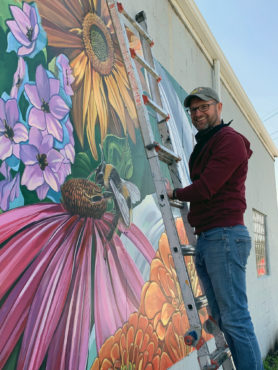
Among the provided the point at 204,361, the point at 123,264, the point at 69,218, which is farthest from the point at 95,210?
the point at 204,361

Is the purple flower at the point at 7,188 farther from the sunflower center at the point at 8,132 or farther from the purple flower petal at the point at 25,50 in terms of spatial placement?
the purple flower petal at the point at 25,50

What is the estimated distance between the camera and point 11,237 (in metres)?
1.60

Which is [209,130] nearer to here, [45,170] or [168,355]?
[45,170]

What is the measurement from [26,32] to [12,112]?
1.40 feet

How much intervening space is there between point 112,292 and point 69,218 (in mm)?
571

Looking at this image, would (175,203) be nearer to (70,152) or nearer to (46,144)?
(70,152)

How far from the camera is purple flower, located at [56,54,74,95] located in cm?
205

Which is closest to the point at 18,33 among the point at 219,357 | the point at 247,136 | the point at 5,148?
the point at 5,148

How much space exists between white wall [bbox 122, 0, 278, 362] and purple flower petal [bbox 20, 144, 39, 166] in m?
1.62

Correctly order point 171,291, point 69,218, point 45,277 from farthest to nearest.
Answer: point 171,291 → point 69,218 → point 45,277

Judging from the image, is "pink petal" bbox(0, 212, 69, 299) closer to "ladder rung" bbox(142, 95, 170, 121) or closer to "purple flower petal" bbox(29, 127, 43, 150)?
"purple flower petal" bbox(29, 127, 43, 150)

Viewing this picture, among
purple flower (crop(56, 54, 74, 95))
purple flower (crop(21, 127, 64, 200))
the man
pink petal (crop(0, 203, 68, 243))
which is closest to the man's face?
the man

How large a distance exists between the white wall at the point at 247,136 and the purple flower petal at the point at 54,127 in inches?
54.4

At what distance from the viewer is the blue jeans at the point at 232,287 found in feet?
5.95
